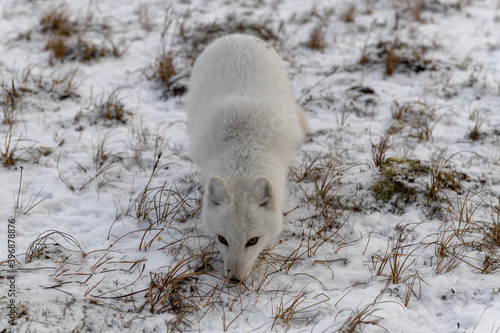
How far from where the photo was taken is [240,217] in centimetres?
311

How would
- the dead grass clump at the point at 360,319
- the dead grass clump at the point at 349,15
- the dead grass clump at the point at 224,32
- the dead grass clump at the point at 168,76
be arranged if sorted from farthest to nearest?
the dead grass clump at the point at 349,15 < the dead grass clump at the point at 224,32 < the dead grass clump at the point at 168,76 < the dead grass clump at the point at 360,319

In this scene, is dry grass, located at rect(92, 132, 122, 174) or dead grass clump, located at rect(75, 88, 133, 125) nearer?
dry grass, located at rect(92, 132, 122, 174)

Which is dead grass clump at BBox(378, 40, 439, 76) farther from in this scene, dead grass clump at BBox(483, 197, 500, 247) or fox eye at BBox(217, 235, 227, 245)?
fox eye at BBox(217, 235, 227, 245)

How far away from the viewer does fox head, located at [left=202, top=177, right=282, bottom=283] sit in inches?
122

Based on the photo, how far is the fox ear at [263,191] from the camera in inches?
122

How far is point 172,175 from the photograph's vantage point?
16.3 ft

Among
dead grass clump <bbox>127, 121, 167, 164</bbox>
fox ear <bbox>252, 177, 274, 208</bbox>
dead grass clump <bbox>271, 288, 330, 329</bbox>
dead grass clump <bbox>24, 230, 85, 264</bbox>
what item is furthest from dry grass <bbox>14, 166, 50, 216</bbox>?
dead grass clump <bbox>271, 288, 330, 329</bbox>

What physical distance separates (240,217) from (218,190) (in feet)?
0.91

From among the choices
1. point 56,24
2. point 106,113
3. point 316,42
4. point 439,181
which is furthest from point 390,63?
point 56,24

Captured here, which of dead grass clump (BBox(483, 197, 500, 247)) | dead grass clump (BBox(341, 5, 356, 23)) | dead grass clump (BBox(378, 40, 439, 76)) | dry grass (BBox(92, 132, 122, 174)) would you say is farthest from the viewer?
dead grass clump (BBox(341, 5, 356, 23))

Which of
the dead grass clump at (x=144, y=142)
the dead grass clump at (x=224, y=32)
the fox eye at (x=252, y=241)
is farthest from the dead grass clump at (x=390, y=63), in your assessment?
the fox eye at (x=252, y=241)

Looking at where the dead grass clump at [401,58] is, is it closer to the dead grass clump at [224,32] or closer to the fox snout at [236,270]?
the dead grass clump at [224,32]

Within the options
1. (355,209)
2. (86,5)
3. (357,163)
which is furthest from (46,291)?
(86,5)

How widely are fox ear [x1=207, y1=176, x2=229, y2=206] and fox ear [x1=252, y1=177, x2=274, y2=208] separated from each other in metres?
0.23
